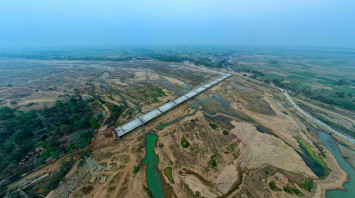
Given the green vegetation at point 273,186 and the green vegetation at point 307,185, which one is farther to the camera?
the green vegetation at point 307,185

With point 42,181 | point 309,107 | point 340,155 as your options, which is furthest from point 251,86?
point 42,181

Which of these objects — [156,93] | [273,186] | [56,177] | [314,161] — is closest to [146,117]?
[156,93]

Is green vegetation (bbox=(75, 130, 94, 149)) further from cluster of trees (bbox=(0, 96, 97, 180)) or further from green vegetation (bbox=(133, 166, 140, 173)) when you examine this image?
green vegetation (bbox=(133, 166, 140, 173))

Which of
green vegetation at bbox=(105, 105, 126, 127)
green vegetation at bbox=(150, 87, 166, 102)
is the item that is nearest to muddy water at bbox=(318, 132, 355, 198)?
green vegetation at bbox=(105, 105, 126, 127)

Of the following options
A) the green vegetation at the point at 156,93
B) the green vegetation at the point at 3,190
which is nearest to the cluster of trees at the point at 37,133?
the green vegetation at the point at 3,190

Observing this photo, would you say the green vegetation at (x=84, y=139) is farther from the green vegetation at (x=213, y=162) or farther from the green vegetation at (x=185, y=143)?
the green vegetation at (x=213, y=162)

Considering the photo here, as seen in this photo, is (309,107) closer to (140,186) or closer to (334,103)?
(334,103)
